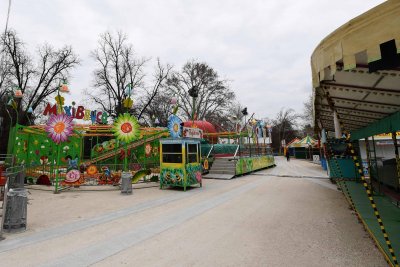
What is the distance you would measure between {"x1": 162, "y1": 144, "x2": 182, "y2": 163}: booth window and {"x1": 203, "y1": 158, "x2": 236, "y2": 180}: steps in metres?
5.49

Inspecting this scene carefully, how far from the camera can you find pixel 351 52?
86.8 inches

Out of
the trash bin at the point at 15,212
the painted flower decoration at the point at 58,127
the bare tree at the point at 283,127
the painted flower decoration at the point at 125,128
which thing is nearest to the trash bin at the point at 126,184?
the painted flower decoration at the point at 125,128

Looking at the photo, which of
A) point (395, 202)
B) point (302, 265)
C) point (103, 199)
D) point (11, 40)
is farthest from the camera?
point (11, 40)

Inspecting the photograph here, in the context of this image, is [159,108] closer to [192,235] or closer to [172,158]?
[172,158]

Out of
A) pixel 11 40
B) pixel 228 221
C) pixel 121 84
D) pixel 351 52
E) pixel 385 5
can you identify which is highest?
pixel 11 40

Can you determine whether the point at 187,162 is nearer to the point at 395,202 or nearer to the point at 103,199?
the point at 103,199

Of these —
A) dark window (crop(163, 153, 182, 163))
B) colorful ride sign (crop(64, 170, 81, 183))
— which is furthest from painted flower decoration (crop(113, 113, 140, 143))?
colorful ride sign (crop(64, 170, 81, 183))

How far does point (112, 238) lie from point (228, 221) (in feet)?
9.50

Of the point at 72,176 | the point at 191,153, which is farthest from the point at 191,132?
the point at 72,176

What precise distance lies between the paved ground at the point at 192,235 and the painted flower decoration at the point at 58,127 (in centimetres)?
305

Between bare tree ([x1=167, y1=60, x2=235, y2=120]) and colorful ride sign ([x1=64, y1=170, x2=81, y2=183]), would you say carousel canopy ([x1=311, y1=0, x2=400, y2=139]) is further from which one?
bare tree ([x1=167, y1=60, x2=235, y2=120])

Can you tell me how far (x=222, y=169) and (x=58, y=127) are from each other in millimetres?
11544

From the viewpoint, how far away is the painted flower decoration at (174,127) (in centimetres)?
1147

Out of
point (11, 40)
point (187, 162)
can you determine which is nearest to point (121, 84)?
point (11, 40)
